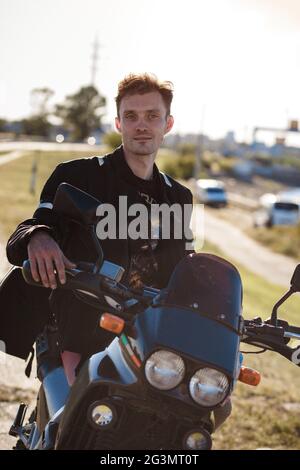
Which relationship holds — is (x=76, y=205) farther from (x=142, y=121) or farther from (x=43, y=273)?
(x=142, y=121)

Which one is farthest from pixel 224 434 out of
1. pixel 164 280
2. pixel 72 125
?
pixel 72 125

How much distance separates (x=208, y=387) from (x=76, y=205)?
757mm

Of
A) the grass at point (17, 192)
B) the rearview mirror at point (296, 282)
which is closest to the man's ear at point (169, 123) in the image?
the rearview mirror at point (296, 282)

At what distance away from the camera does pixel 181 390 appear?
1862 millimetres

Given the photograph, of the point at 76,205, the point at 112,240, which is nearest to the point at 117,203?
the point at 112,240

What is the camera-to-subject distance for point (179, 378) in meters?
1.84

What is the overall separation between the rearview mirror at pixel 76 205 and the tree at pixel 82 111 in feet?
325

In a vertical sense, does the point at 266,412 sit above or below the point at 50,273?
below

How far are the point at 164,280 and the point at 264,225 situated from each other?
3545cm

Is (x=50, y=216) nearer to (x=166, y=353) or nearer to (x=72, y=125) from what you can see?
(x=166, y=353)

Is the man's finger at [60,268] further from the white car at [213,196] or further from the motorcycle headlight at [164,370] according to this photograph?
the white car at [213,196]

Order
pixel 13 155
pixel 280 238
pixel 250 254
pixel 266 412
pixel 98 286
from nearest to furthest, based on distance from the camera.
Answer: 1. pixel 98 286
2. pixel 266 412
3. pixel 250 254
4. pixel 280 238
5. pixel 13 155

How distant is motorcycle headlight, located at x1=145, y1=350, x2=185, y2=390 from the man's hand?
48 centimetres

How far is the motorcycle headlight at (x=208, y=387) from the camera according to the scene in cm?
184
